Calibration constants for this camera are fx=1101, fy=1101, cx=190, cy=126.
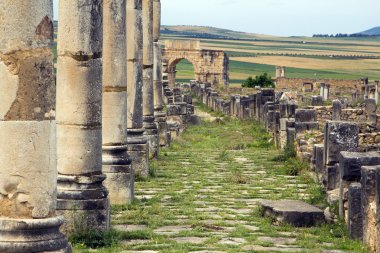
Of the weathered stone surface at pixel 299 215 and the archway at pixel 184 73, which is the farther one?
the archway at pixel 184 73

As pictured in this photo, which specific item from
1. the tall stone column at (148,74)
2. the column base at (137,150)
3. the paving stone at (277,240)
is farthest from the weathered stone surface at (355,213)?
the tall stone column at (148,74)

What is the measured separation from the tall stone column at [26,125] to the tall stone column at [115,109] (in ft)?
21.3

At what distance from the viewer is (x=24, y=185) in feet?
26.5

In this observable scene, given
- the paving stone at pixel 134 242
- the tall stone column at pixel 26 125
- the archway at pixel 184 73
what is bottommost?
the archway at pixel 184 73

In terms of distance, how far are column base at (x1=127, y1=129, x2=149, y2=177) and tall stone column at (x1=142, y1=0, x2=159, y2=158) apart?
3.07 meters

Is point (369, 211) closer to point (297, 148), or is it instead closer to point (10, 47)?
point (10, 47)

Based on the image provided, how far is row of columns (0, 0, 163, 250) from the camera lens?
26.3 feet

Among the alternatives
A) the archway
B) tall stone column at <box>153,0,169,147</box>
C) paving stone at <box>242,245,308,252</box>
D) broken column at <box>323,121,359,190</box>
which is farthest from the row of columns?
the archway

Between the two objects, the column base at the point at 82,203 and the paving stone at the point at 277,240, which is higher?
the column base at the point at 82,203

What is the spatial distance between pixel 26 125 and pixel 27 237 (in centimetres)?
82

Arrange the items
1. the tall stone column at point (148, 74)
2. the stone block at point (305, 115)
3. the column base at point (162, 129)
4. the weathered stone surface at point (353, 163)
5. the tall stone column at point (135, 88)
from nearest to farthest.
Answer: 1. the weathered stone surface at point (353, 163)
2. the tall stone column at point (135, 88)
3. the tall stone column at point (148, 74)
4. the stone block at point (305, 115)
5. the column base at point (162, 129)

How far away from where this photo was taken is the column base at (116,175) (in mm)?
14961

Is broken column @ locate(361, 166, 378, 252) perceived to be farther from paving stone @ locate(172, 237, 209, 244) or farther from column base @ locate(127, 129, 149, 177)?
column base @ locate(127, 129, 149, 177)

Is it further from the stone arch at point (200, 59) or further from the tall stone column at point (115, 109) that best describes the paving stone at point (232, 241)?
the stone arch at point (200, 59)
